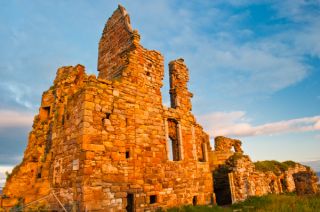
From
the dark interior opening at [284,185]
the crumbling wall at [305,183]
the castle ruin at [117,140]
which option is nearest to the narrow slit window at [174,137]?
the castle ruin at [117,140]

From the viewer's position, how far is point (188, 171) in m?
10.5

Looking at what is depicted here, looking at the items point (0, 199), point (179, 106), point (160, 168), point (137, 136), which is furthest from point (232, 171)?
point (0, 199)

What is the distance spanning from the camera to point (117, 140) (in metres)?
7.94

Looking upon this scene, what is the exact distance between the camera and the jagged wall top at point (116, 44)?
9.88 metres

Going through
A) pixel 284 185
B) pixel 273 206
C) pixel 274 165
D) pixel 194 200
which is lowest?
pixel 284 185

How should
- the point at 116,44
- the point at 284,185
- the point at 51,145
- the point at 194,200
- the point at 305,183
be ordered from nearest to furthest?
the point at 51,145, the point at 194,200, the point at 116,44, the point at 305,183, the point at 284,185

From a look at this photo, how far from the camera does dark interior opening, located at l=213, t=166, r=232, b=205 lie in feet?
45.2

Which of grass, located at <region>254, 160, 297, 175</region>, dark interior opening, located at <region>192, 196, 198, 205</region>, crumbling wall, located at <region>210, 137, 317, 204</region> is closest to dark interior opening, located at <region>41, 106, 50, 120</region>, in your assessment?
dark interior opening, located at <region>192, 196, 198, 205</region>

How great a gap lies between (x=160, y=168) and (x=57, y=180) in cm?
364

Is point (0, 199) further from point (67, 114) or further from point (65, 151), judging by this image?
point (67, 114)

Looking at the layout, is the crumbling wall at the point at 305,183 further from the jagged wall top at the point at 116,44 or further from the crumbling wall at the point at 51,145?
the crumbling wall at the point at 51,145

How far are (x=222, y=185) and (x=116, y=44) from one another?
9.94 m

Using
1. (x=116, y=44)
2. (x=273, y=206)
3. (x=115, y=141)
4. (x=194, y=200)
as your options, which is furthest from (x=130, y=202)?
(x=116, y=44)

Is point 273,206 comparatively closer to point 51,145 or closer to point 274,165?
point 51,145
